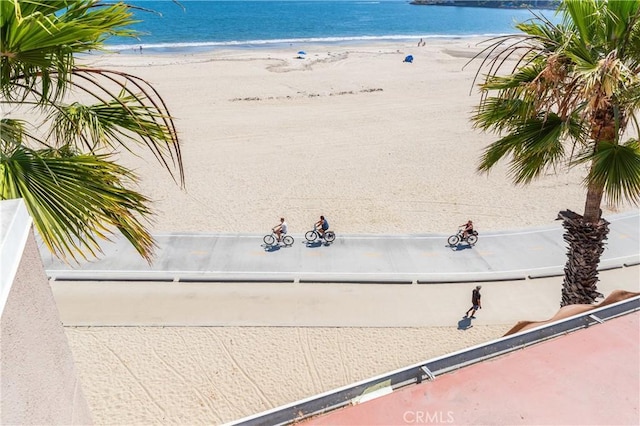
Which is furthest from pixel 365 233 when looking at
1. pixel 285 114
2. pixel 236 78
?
pixel 236 78

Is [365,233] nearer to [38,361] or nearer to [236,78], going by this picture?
[38,361]

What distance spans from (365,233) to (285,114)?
16798mm

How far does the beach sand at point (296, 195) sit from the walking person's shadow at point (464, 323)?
0.57 ft

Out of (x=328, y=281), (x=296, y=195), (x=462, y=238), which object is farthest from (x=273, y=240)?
(x=462, y=238)

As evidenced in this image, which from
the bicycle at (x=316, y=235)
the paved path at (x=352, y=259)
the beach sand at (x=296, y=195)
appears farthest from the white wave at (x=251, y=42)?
the bicycle at (x=316, y=235)

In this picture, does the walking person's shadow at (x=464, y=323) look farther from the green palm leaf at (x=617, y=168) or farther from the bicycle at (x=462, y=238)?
the green palm leaf at (x=617, y=168)

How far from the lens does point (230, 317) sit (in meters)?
12.0

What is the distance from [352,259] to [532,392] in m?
10.6

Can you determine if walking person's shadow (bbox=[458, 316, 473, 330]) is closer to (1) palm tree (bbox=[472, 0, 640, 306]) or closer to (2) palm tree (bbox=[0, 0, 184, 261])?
(1) palm tree (bbox=[472, 0, 640, 306])

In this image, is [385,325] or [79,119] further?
[385,325]

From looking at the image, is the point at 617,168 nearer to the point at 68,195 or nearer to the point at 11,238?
the point at 68,195

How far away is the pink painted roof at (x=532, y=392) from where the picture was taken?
3.97 metres

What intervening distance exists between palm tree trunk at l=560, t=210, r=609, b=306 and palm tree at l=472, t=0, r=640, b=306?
0.02m

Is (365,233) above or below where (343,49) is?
below
